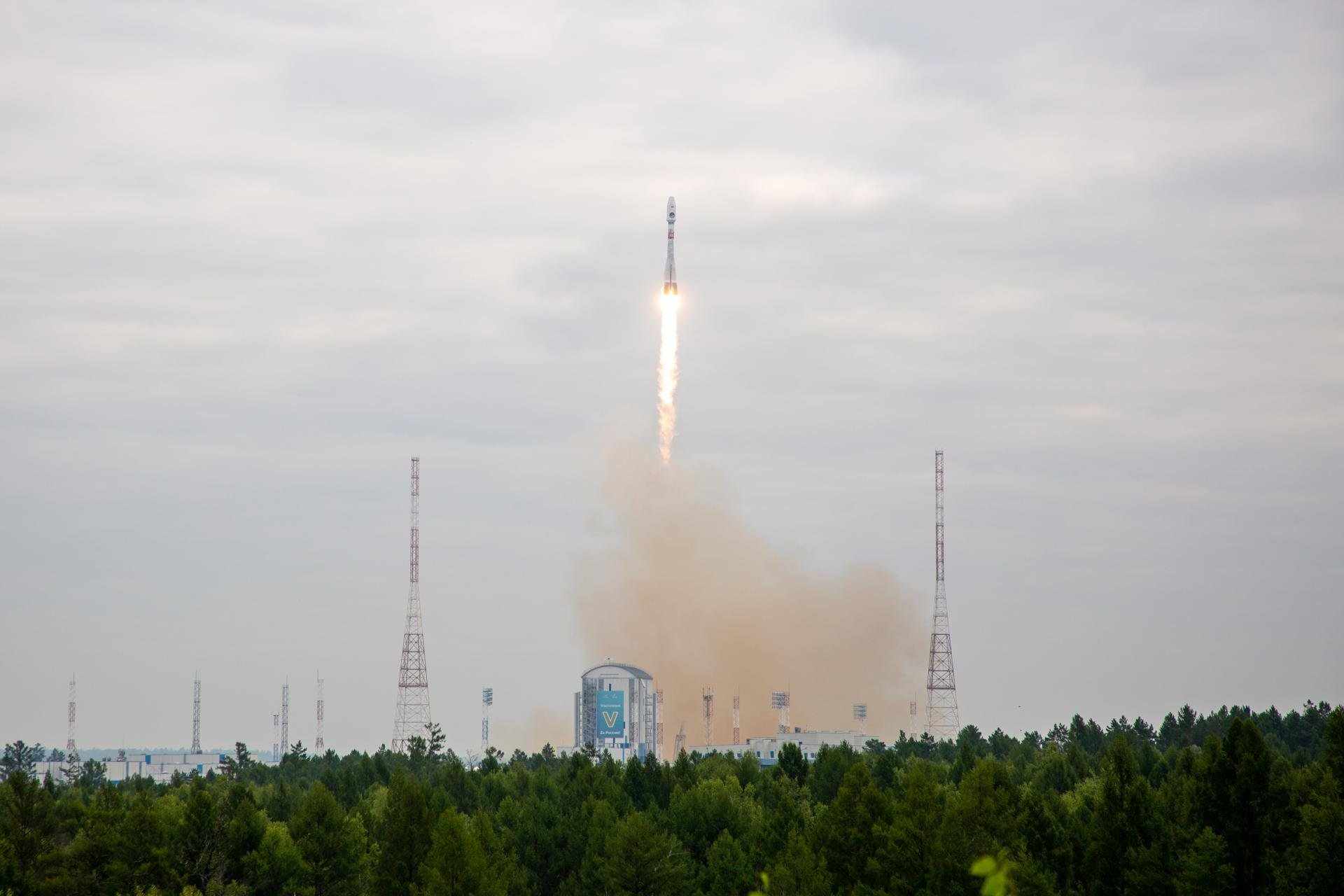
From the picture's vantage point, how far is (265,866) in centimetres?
12300

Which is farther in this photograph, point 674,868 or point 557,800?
point 557,800

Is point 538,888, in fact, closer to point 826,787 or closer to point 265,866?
point 265,866

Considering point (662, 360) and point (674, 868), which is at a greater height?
point (662, 360)

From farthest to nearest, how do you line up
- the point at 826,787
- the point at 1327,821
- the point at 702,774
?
the point at 702,774 < the point at 826,787 < the point at 1327,821

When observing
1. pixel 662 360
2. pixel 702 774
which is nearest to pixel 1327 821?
pixel 702 774

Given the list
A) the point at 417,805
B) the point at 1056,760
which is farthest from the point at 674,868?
the point at 1056,760

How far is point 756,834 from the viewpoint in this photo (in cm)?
12362

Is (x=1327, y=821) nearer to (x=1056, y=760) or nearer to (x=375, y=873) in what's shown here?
(x=375, y=873)

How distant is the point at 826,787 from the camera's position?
153875mm

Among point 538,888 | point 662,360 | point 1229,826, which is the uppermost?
point 662,360

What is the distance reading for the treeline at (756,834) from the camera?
9388 cm

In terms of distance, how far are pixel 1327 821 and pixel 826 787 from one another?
70.2 meters

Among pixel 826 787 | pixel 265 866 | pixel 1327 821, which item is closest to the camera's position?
pixel 1327 821

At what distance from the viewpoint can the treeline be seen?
3696 inches
